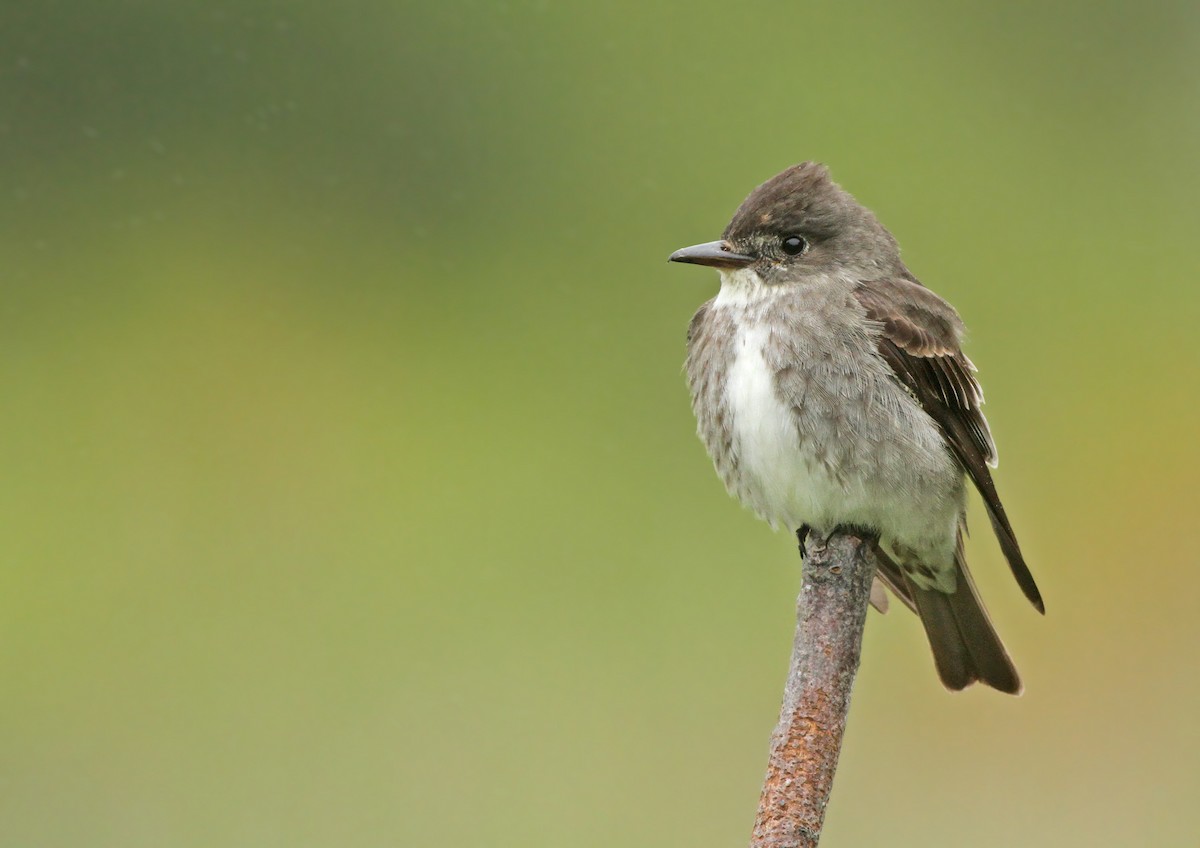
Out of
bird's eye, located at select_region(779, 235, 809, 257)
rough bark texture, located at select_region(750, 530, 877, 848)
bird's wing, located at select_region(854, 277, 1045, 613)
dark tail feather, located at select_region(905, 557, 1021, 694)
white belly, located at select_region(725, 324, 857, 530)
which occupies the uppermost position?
bird's eye, located at select_region(779, 235, 809, 257)

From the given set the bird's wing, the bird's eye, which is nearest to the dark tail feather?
the bird's wing

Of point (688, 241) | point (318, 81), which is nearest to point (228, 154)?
point (318, 81)

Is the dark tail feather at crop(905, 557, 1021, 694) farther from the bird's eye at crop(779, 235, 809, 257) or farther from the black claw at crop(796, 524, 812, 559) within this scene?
the bird's eye at crop(779, 235, 809, 257)

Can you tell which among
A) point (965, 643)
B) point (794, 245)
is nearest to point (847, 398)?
point (794, 245)

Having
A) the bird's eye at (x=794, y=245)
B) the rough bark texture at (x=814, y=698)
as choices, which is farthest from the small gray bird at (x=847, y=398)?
the rough bark texture at (x=814, y=698)

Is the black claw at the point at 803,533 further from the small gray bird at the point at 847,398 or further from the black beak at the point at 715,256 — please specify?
the black beak at the point at 715,256

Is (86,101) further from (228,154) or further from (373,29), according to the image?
(373,29)

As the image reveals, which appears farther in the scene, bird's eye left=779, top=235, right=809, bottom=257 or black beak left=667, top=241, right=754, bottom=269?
bird's eye left=779, top=235, right=809, bottom=257
